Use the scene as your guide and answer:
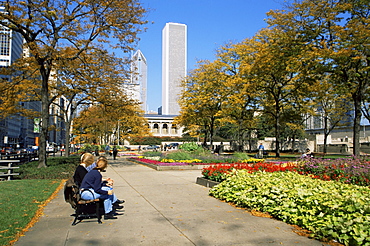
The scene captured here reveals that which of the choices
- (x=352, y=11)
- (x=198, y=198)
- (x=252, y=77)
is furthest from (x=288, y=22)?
(x=198, y=198)

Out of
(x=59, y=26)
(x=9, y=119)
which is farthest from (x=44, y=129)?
(x=9, y=119)

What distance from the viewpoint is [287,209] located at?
705cm

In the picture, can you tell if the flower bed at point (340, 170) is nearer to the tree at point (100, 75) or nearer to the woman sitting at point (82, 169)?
the woman sitting at point (82, 169)

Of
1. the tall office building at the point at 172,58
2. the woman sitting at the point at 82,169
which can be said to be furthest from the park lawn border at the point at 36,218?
the tall office building at the point at 172,58

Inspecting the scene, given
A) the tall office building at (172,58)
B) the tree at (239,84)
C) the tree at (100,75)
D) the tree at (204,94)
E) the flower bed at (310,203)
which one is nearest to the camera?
the flower bed at (310,203)

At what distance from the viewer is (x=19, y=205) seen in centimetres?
836

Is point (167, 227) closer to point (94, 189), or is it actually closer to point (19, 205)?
point (94, 189)

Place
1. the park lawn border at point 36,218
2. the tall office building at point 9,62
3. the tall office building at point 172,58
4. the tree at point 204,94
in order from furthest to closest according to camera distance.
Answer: the tall office building at point 172,58, the tall office building at point 9,62, the tree at point 204,94, the park lawn border at point 36,218

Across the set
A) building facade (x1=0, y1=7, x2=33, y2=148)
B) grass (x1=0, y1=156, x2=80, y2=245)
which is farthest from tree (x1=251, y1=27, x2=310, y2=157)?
building facade (x1=0, y1=7, x2=33, y2=148)

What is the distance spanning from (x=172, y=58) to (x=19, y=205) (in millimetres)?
185241

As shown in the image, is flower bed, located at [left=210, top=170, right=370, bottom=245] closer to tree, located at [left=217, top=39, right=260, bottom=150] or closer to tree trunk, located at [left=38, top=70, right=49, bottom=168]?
tree trunk, located at [left=38, top=70, right=49, bottom=168]

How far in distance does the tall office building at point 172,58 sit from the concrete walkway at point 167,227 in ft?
572

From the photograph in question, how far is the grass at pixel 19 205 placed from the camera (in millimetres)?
6114

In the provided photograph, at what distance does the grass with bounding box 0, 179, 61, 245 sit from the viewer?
6114 millimetres
